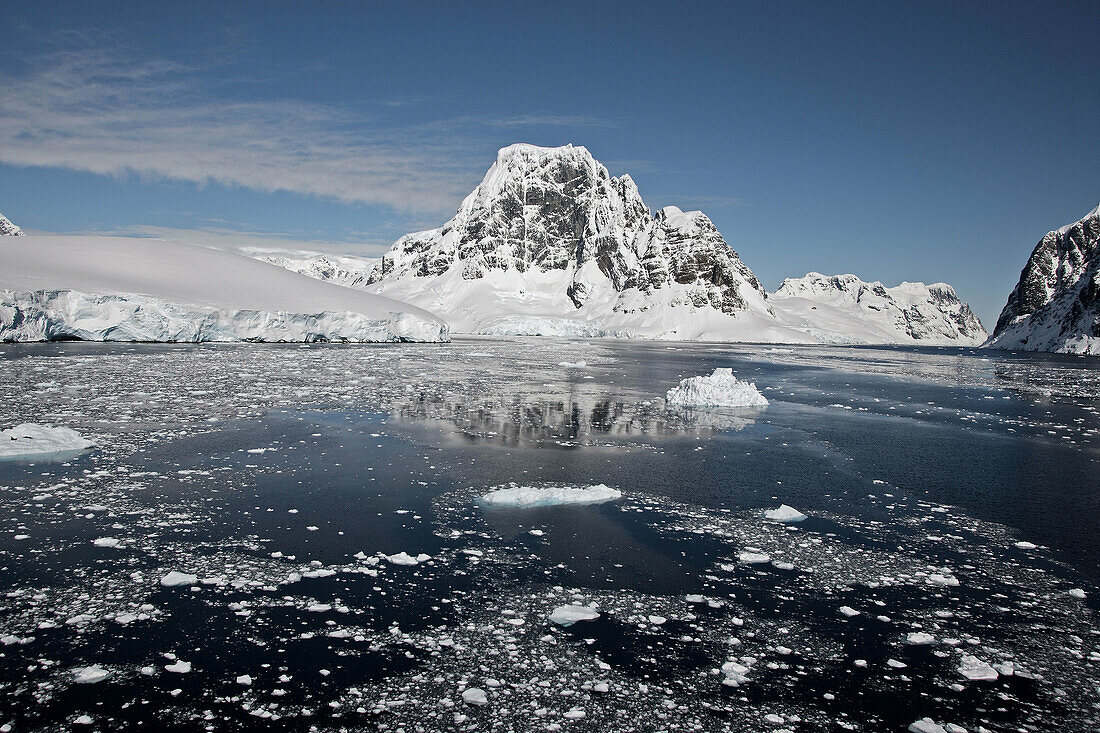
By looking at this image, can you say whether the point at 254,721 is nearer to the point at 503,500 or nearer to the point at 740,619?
the point at 740,619

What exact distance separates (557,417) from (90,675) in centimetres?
1295

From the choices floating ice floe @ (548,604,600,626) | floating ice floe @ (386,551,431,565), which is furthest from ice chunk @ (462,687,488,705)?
floating ice floe @ (386,551,431,565)

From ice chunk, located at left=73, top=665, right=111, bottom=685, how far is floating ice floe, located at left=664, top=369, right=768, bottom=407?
1701 cm

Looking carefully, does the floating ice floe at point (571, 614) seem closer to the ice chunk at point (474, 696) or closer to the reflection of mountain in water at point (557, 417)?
the ice chunk at point (474, 696)

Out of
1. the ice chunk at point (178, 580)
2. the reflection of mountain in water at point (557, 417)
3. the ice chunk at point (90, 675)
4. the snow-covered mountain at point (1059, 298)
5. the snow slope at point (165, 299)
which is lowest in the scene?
→ the ice chunk at point (90, 675)

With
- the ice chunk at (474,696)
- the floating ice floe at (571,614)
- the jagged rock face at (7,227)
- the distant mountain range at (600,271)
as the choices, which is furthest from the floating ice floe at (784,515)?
the jagged rock face at (7,227)

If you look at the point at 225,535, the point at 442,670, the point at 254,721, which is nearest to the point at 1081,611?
the point at 442,670

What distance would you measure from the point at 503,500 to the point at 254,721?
16.8 ft

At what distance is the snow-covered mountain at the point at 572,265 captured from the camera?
137m

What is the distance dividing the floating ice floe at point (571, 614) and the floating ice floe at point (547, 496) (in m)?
→ 3.26

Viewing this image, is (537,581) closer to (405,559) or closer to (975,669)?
(405,559)

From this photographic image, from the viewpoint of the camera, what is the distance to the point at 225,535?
23.8ft

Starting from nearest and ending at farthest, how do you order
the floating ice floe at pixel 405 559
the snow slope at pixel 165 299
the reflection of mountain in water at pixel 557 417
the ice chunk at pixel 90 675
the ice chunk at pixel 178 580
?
the ice chunk at pixel 90 675 → the ice chunk at pixel 178 580 → the floating ice floe at pixel 405 559 → the reflection of mountain in water at pixel 557 417 → the snow slope at pixel 165 299

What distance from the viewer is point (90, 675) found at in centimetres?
446
